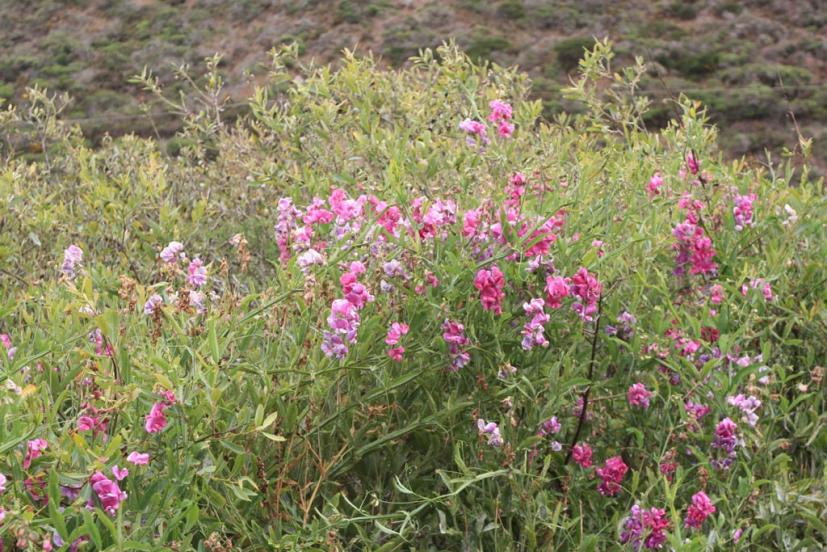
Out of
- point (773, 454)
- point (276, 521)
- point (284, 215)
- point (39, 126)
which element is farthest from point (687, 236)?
point (39, 126)

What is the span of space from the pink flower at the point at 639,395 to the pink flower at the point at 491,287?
0.44 meters

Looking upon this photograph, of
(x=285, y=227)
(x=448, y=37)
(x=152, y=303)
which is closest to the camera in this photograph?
(x=152, y=303)

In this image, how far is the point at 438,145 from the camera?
12.2 feet

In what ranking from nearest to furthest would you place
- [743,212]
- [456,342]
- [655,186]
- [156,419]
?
[156,419], [456,342], [743,212], [655,186]

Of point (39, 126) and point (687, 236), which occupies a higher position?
point (687, 236)

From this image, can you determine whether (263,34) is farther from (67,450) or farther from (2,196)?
(67,450)

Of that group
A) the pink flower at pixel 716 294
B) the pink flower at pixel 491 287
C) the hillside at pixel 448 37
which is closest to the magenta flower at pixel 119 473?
the pink flower at pixel 491 287

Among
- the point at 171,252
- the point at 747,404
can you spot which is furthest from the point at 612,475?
the point at 171,252

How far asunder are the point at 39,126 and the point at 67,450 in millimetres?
3319

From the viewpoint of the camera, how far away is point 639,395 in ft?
7.57

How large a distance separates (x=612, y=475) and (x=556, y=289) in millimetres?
475

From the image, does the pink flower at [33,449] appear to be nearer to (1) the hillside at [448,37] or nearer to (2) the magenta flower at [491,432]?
(2) the magenta flower at [491,432]

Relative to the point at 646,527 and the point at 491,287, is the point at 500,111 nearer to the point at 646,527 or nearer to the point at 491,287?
the point at 491,287

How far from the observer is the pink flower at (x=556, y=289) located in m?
2.09
